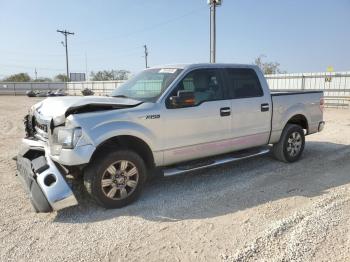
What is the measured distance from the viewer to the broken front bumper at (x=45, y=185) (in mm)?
3906

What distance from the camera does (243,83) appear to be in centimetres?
573

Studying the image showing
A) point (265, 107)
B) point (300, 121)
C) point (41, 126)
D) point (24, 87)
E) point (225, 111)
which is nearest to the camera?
point (41, 126)

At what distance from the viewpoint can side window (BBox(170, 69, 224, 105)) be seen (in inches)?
197

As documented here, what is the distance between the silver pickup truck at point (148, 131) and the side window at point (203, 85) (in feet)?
0.05

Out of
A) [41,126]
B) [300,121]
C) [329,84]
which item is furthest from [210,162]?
[329,84]

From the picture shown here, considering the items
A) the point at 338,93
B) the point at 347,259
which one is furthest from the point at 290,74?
the point at 347,259

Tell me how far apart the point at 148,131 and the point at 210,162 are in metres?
1.25

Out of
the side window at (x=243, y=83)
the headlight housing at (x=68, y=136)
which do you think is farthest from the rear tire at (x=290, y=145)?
the headlight housing at (x=68, y=136)

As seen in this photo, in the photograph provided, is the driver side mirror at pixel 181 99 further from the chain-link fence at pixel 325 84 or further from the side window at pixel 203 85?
the chain-link fence at pixel 325 84

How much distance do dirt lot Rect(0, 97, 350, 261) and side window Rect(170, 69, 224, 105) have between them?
140 cm

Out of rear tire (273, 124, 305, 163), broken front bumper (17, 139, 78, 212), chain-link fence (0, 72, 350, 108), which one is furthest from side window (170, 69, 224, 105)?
chain-link fence (0, 72, 350, 108)

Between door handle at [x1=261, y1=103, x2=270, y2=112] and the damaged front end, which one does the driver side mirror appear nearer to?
the damaged front end

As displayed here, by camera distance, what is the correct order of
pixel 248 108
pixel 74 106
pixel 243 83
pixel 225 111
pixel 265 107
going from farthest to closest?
pixel 265 107 < pixel 243 83 < pixel 248 108 < pixel 225 111 < pixel 74 106

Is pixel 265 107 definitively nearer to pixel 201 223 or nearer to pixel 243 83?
pixel 243 83
